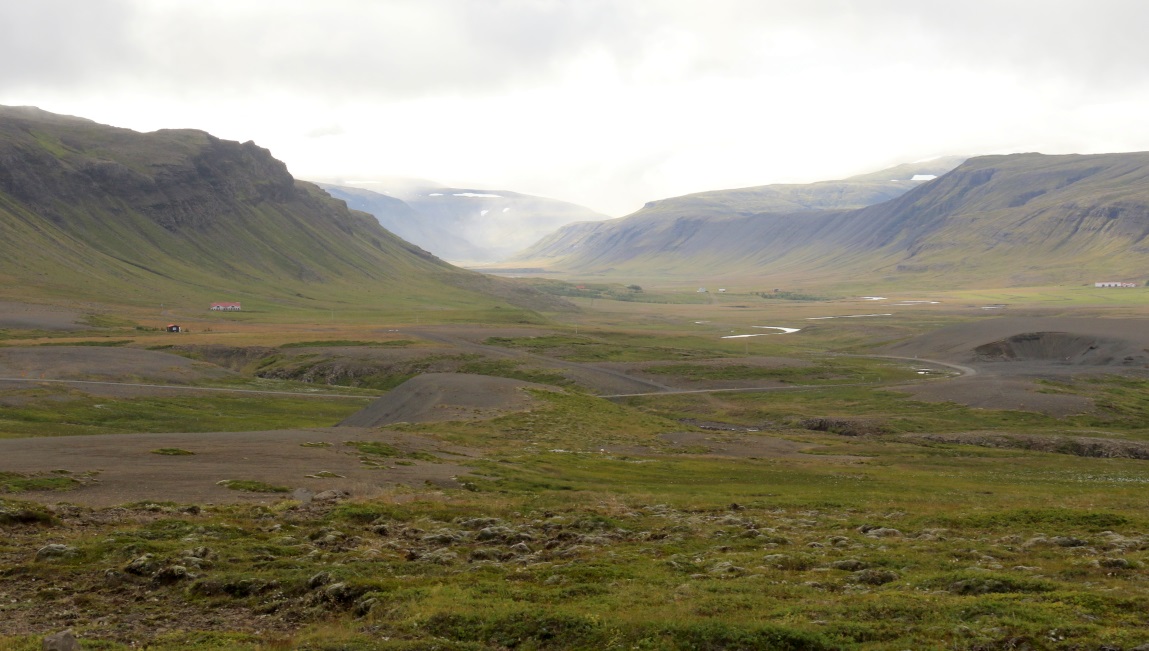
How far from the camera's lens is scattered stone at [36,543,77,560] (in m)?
25.5

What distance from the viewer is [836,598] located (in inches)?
894

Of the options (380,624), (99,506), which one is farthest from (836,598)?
(99,506)

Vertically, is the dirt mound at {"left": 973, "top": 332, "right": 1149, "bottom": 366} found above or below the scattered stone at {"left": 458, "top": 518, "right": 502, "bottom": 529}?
below

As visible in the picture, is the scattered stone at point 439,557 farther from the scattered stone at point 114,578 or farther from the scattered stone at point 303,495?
the scattered stone at point 303,495

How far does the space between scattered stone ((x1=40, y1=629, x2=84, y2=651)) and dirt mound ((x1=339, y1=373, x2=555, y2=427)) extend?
60.0 m

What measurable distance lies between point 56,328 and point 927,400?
15236 centimetres

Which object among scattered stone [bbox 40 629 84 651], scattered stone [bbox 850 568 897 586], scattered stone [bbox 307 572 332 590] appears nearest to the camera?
scattered stone [bbox 40 629 84 651]

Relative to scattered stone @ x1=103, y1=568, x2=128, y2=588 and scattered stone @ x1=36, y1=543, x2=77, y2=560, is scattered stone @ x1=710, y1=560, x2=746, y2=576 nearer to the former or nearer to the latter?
scattered stone @ x1=103, y1=568, x2=128, y2=588

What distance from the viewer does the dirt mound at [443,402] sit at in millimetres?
82250

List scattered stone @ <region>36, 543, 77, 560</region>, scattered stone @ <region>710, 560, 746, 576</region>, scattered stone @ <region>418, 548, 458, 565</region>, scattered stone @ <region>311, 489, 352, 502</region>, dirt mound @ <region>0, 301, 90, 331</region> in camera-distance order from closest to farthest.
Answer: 1. scattered stone @ <region>36, 543, 77, 560</region>
2. scattered stone @ <region>710, 560, 746, 576</region>
3. scattered stone @ <region>418, 548, 458, 565</region>
4. scattered stone @ <region>311, 489, 352, 502</region>
5. dirt mound @ <region>0, 301, 90, 331</region>

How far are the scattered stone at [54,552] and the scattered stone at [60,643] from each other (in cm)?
824

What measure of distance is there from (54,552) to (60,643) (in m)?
9.42

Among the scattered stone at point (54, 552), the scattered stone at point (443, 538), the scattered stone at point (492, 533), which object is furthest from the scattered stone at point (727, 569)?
the scattered stone at point (54, 552)

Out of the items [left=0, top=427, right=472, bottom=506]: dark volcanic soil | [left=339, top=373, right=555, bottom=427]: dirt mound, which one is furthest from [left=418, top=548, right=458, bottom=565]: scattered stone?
[left=339, top=373, right=555, bottom=427]: dirt mound
